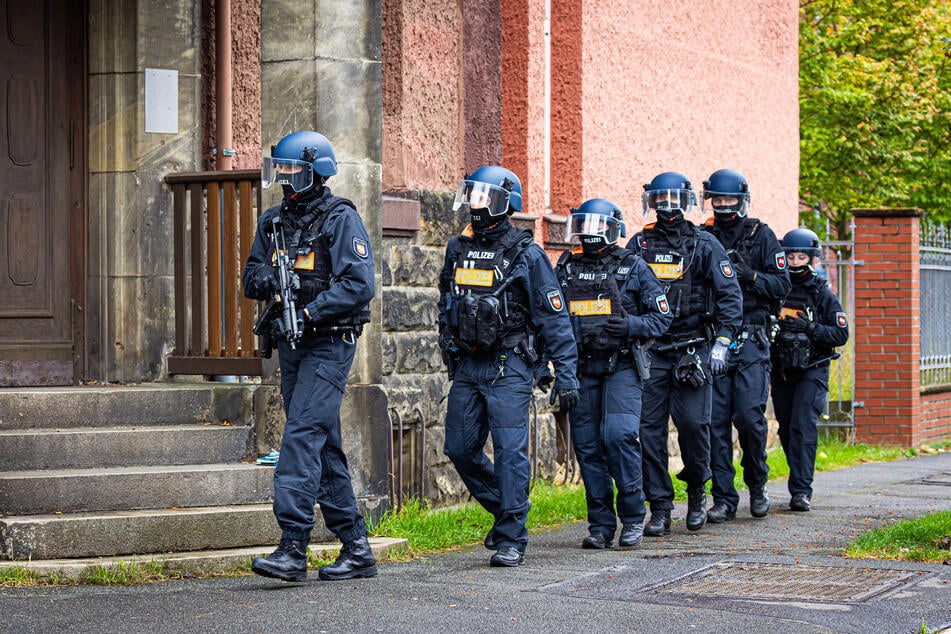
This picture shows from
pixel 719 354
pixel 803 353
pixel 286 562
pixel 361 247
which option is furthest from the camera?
pixel 803 353

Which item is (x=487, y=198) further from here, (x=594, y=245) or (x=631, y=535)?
(x=631, y=535)

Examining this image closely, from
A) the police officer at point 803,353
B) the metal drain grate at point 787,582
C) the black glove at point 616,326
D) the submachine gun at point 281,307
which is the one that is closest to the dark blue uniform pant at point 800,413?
the police officer at point 803,353

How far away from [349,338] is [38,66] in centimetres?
351

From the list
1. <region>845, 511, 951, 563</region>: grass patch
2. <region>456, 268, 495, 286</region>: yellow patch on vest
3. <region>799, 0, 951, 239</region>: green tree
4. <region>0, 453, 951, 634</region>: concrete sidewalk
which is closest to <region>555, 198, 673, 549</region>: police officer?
<region>0, 453, 951, 634</region>: concrete sidewalk

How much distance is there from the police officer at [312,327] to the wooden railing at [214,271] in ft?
5.27

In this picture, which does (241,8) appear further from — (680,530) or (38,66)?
(680,530)

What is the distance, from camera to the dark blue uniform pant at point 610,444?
894cm

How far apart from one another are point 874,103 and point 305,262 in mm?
20994

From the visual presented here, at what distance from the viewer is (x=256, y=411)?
8938mm

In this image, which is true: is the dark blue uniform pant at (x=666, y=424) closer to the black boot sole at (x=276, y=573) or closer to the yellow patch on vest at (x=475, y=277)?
the yellow patch on vest at (x=475, y=277)

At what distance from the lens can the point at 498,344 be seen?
8.16 m

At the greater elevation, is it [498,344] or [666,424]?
[498,344]

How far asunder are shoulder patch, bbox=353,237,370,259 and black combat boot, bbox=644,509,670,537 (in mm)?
2998

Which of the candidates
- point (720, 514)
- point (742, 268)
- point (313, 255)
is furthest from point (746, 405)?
point (313, 255)
